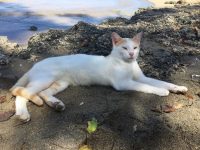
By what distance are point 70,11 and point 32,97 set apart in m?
5.05

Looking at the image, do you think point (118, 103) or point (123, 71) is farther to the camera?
point (123, 71)

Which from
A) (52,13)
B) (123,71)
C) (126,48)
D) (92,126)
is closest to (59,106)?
(92,126)

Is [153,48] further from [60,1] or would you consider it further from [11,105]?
[60,1]

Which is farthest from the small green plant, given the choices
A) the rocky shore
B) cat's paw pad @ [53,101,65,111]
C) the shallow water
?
the shallow water

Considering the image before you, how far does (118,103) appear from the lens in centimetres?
369

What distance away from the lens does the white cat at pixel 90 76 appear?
3742 millimetres

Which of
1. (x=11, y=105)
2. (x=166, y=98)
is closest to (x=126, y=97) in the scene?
(x=166, y=98)

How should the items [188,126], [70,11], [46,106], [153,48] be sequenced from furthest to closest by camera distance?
[70,11] < [153,48] < [46,106] < [188,126]

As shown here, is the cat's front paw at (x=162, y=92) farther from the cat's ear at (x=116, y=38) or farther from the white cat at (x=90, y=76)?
the cat's ear at (x=116, y=38)

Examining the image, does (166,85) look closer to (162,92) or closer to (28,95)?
(162,92)

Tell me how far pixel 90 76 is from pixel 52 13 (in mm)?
4656

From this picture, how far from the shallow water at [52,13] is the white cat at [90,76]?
2717 mm

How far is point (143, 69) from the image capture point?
14.2ft

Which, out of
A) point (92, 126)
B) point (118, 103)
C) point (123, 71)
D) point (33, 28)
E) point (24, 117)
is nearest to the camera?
point (92, 126)
